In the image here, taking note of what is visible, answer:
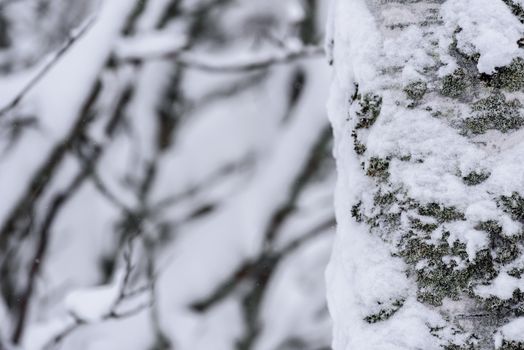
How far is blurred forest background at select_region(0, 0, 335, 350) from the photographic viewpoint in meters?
3.35

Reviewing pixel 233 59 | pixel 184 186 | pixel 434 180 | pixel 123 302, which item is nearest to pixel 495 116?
pixel 434 180

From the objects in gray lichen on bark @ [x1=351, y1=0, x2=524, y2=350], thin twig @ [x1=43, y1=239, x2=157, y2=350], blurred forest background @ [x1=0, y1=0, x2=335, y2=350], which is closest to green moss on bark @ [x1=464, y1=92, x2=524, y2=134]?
gray lichen on bark @ [x1=351, y1=0, x2=524, y2=350]

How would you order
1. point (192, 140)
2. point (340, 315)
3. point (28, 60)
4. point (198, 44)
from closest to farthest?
point (340, 315) < point (28, 60) < point (198, 44) < point (192, 140)

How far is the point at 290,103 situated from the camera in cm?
412

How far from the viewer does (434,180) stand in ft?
2.51

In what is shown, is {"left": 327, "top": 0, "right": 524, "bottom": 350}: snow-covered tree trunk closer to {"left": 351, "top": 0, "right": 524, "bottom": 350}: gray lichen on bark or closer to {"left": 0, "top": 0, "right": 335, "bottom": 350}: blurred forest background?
{"left": 351, "top": 0, "right": 524, "bottom": 350}: gray lichen on bark

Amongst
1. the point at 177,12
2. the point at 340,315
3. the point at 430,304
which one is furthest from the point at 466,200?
the point at 177,12

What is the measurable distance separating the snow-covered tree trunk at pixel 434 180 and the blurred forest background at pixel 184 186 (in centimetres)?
210

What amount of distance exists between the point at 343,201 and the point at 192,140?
3837 mm

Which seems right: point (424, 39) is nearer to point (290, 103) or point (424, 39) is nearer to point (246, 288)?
point (290, 103)

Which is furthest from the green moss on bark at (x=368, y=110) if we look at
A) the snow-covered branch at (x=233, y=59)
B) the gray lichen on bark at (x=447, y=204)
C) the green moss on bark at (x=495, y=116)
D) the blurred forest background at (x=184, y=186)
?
the blurred forest background at (x=184, y=186)

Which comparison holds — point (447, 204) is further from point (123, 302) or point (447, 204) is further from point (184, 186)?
point (184, 186)

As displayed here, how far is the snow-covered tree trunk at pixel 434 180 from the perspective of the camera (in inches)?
28.6

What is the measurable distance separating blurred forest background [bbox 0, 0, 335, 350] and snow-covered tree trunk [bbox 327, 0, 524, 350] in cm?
210
